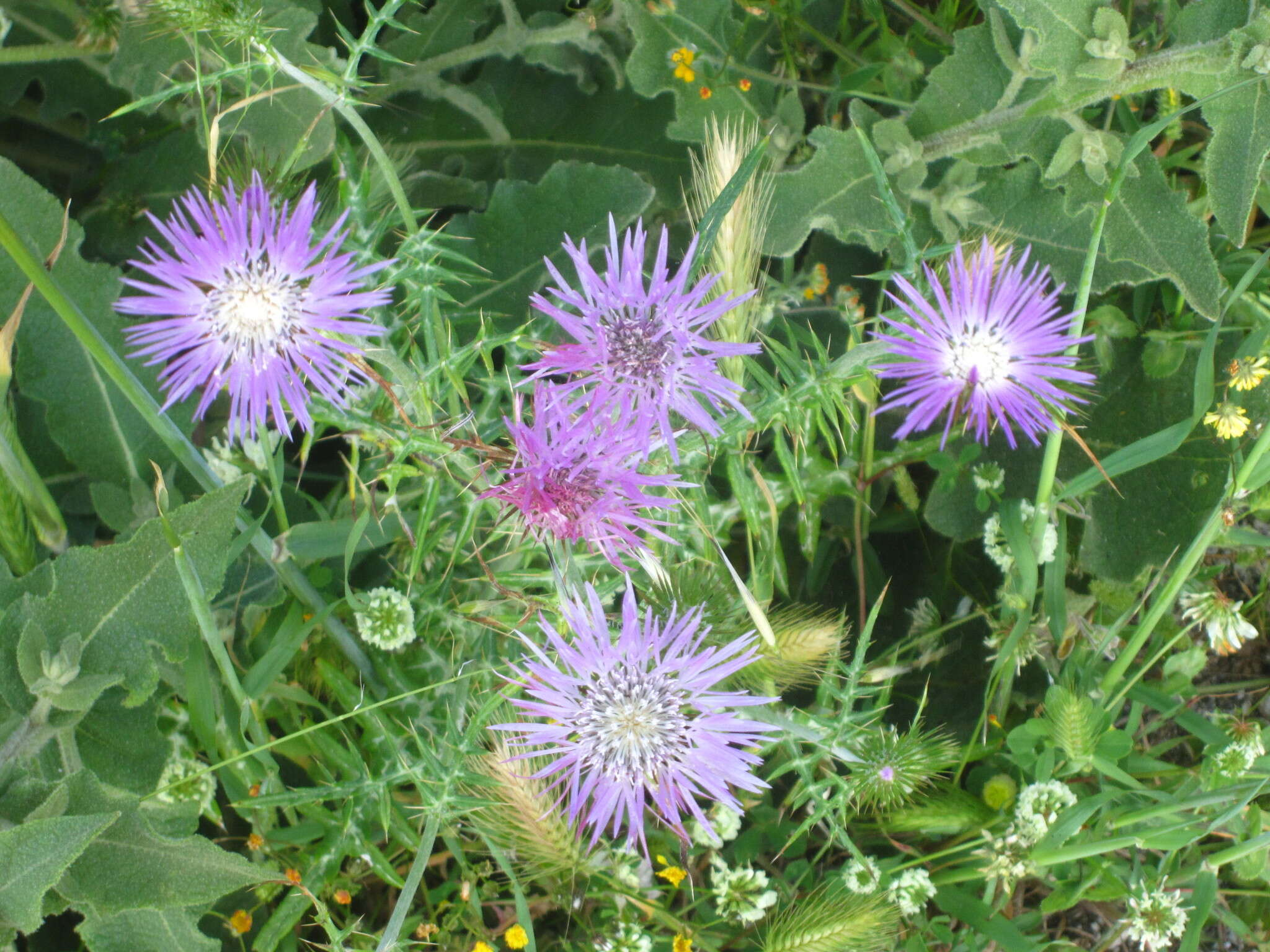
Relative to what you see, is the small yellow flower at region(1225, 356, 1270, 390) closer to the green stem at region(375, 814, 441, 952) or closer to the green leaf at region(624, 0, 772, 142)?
the green leaf at region(624, 0, 772, 142)

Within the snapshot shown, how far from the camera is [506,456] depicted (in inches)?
52.5

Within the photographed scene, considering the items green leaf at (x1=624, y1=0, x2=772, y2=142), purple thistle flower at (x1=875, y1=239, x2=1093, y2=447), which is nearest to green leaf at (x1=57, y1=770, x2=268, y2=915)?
purple thistle flower at (x1=875, y1=239, x2=1093, y2=447)

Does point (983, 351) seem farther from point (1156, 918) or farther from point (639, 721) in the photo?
point (1156, 918)

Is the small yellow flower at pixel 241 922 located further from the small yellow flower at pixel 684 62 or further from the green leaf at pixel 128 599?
the small yellow flower at pixel 684 62

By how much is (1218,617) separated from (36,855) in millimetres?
2026

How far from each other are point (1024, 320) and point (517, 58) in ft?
5.01

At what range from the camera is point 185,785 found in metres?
1.76

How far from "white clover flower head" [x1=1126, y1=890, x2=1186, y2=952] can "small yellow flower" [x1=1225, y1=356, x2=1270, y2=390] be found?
974 mm

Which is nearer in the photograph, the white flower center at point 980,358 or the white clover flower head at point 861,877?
the white flower center at point 980,358

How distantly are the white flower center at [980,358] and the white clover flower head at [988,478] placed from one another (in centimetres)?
63

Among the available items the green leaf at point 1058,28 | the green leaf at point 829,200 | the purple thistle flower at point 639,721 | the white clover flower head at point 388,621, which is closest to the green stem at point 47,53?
the white clover flower head at point 388,621

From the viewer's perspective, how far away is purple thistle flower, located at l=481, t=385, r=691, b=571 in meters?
1.30

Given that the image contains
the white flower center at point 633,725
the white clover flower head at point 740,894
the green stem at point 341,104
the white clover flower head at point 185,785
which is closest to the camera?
the green stem at point 341,104

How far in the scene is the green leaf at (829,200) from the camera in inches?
79.1
